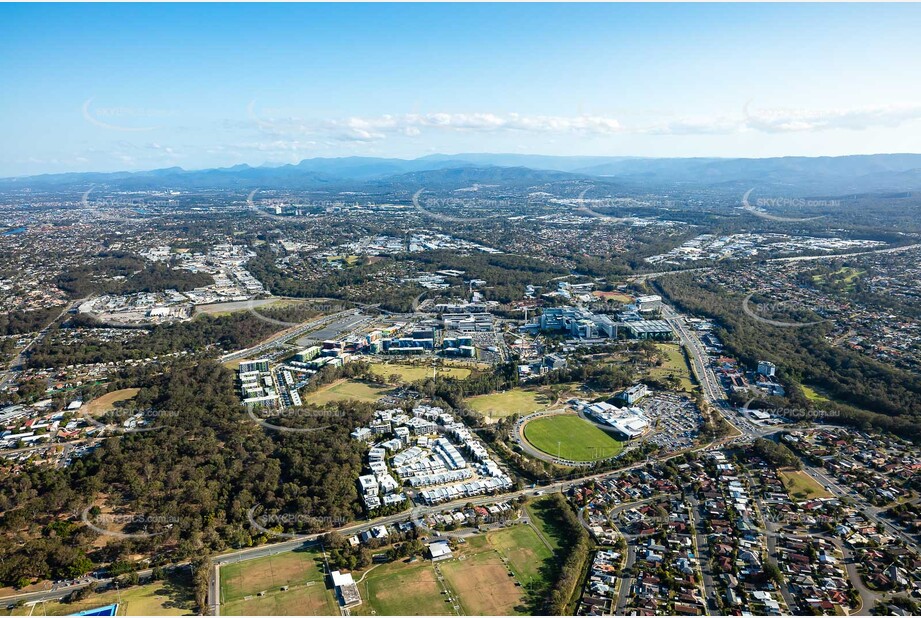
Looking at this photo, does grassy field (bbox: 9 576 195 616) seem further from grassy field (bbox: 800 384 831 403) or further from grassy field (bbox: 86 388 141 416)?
grassy field (bbox: 800 384 831 403)

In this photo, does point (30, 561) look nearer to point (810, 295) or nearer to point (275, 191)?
point (810, 295)

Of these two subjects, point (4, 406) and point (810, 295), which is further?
point (810, 295)

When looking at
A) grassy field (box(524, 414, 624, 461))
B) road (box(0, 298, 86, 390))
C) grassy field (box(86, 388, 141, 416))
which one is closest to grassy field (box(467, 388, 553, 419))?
grassy field (box(524, 414, 624, 461))

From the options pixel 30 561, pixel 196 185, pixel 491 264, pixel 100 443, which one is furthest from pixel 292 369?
pixel 196 185

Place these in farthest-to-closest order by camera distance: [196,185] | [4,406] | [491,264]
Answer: [196,185]
[491,264]
[4,406]

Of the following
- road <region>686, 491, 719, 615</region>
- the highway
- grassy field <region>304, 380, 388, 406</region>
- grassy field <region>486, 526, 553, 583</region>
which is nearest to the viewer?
road <region>686, 491, 719, 615</region>
